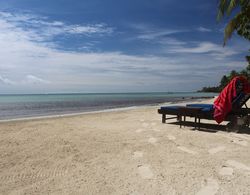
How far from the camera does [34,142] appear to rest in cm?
712

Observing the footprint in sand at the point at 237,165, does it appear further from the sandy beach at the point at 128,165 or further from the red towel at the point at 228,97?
the red towel at the point at 228,97

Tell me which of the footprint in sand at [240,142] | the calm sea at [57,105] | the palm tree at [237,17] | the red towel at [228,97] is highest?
the palm tree at [237,17]

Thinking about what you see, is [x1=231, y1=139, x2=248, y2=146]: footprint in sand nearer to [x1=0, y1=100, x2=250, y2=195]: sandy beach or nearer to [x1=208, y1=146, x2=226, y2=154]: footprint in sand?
[x1=0, y1=100, x2=250, y2=195]: sandy beach

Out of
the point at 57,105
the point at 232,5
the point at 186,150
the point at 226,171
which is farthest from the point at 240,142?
the point at 57,105

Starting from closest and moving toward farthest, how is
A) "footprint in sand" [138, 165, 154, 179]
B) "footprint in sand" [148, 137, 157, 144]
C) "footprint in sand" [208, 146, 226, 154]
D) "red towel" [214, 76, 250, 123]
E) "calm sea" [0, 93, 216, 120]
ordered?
"footprint in sand" [138, 165, 154, 179]
"footprint in sand" [208, 146, 226, 154]
"footprint in sand" [148, 137, 157, 144]
"red towel" [214, 76, 250, 123]
"calm sea" [0, 93, 216, 120]

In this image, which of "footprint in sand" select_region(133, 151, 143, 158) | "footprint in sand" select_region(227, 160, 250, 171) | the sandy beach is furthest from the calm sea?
"footprint in sand" select_region(227, 160, 250, 171)

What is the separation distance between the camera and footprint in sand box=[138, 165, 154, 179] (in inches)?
165

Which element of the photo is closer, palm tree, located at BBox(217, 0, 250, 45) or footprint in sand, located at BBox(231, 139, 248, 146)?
footprint in sand, located at BBox(231, 139, 248, 146)

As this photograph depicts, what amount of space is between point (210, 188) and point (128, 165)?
1621 mm

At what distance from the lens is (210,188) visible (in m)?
3.66

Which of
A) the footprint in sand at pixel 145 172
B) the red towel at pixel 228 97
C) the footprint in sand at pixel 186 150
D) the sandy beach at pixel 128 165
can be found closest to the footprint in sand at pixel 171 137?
the sandy beach at pixel 128 165

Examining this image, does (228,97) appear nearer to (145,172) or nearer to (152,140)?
(152,140)

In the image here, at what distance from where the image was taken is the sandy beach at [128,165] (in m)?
3.75

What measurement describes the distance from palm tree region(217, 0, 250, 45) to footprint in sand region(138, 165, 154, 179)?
20.6 ft
